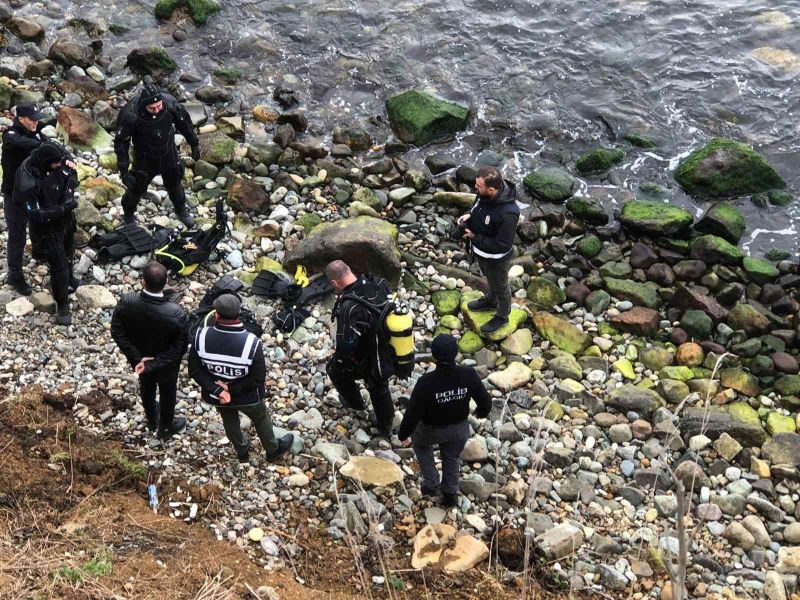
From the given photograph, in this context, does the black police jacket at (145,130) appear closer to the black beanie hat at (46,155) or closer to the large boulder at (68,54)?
the black beanie hat at (46,155)

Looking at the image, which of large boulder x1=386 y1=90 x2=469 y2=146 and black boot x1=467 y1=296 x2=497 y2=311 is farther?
large boulder x1=386 y1=90 x2=469 y2=146

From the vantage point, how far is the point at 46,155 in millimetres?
8516

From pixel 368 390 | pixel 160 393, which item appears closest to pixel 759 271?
pixel 368 390

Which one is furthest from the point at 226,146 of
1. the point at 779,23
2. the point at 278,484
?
the point at 779,23

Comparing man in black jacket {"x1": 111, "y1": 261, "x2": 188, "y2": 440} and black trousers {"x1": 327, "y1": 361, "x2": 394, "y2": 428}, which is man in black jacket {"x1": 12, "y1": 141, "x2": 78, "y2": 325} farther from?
black trousers {"x1": 327, "y1": 361, "x2": 394, "y2": 428}

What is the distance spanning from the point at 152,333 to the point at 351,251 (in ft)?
13.7

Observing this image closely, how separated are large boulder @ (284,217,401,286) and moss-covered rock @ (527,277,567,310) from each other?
83.0 inches

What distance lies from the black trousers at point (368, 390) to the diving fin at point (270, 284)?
7.57 feet

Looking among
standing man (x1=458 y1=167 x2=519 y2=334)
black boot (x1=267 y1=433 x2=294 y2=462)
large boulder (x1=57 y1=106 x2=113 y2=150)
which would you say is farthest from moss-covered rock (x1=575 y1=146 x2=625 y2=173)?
black boot (x1=267 y1=433 x2=294 y2=462)

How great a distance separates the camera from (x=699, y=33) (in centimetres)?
1858

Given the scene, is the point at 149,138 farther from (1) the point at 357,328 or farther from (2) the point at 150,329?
(1) the point at 357,328

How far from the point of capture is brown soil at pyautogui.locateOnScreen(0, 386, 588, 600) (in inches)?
244

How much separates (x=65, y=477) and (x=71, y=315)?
9.39 feet

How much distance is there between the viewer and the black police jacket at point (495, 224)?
9391mm
